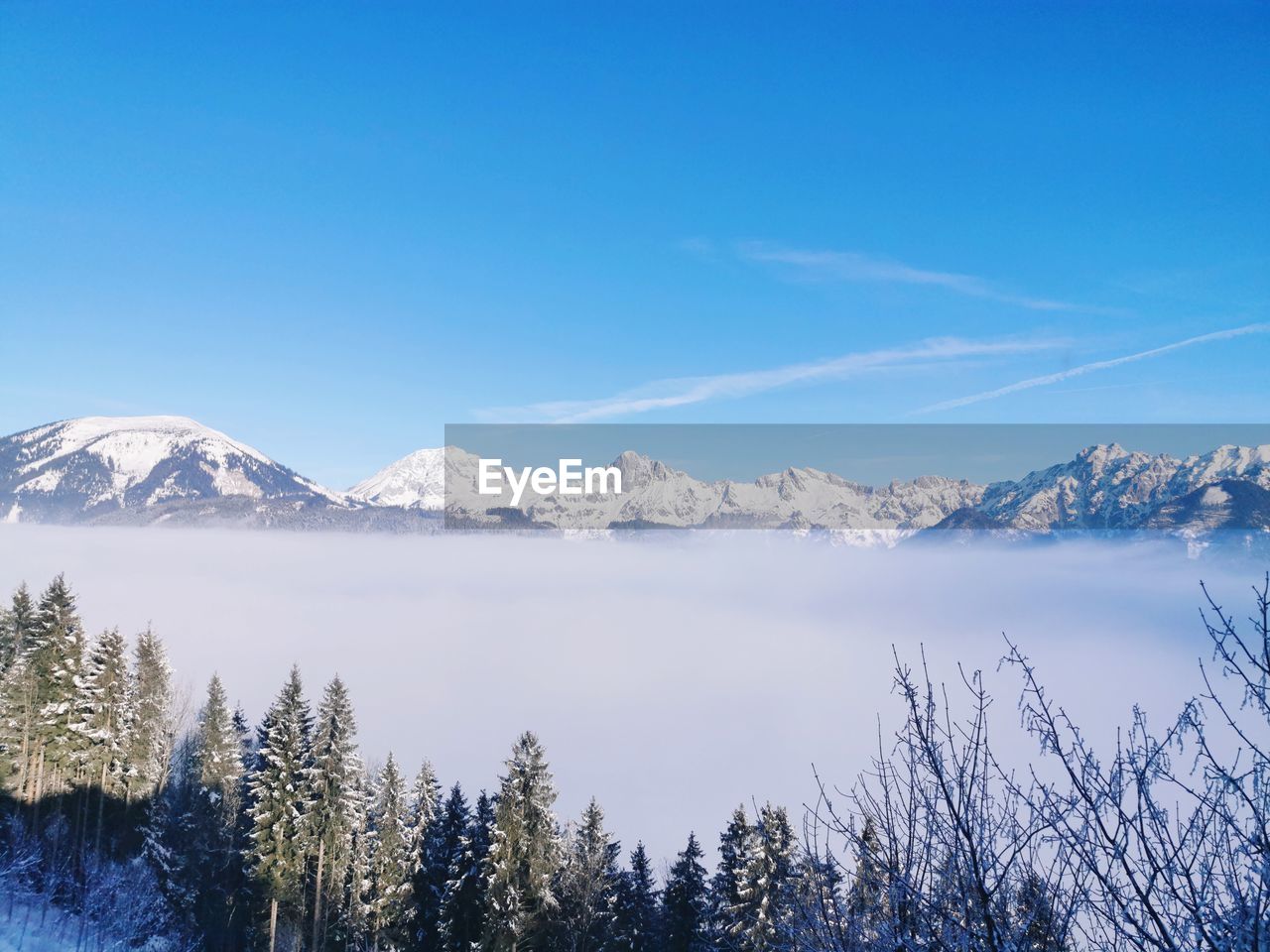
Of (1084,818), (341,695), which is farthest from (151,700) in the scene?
(1084,818)

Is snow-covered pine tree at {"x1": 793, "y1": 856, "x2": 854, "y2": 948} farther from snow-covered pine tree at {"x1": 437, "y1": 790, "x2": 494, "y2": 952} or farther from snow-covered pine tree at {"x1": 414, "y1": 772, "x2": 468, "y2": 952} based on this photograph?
snow-covered pine tree at {"x1": 414, "y1": 772, "x2": 468, "y2": 952}

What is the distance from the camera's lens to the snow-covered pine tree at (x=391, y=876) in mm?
28500

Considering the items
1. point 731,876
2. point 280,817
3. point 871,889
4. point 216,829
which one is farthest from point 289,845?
point 871,889

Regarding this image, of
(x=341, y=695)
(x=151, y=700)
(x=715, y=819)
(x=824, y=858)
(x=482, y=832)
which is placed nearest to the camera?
(x=824, y=858)

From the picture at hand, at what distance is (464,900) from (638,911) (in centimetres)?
828

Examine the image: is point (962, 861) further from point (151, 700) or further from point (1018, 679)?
point (151, 700)

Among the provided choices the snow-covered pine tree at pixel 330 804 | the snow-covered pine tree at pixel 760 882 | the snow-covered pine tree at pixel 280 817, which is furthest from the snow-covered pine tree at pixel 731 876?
the snow-covered pine tree at pixel 280 817

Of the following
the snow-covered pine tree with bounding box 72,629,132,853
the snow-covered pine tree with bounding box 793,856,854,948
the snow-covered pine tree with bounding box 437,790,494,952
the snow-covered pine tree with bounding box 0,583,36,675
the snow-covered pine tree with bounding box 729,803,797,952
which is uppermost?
the snow-covered pine tree with bounding box 793,856,854,948

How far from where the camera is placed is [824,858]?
20.8ft

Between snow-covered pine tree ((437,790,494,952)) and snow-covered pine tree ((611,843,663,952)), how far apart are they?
5.83 m

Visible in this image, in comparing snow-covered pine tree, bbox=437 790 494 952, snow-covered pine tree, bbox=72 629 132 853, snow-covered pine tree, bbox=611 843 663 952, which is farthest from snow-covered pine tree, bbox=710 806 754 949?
snow-covered pine tree, bbox=72 629 132 853

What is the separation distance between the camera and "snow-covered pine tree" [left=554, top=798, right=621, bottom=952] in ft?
89.2

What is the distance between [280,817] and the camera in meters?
28.7

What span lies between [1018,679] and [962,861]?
1203mm
